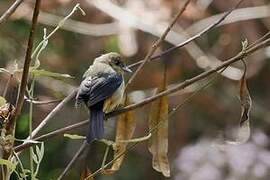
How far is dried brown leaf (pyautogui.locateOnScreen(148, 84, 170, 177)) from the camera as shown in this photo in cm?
202

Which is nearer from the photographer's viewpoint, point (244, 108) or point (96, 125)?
point (244, 108)

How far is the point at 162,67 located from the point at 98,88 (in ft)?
11.6

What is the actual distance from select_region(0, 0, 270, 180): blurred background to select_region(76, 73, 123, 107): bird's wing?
5.59 ft

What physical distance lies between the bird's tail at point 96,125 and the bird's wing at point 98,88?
83 millimetres

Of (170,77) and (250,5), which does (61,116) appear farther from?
(250,5)

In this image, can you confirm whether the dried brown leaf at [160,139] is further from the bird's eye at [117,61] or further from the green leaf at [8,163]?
the bird's eye at [117,61]

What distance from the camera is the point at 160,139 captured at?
2027mm

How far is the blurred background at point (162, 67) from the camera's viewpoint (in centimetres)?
541

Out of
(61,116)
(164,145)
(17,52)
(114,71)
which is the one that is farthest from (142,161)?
(164,145)

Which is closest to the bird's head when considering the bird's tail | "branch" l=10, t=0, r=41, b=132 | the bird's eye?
the bird's eye

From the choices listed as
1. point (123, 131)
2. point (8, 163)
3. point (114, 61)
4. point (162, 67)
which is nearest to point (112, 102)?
point (114, 61)

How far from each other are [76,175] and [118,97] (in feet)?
9.54

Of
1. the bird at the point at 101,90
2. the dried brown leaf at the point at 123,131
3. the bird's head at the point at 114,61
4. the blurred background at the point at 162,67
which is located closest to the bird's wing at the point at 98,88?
the bird at the point at 101,90

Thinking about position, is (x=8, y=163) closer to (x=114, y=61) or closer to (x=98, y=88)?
(x=98, y=88)
